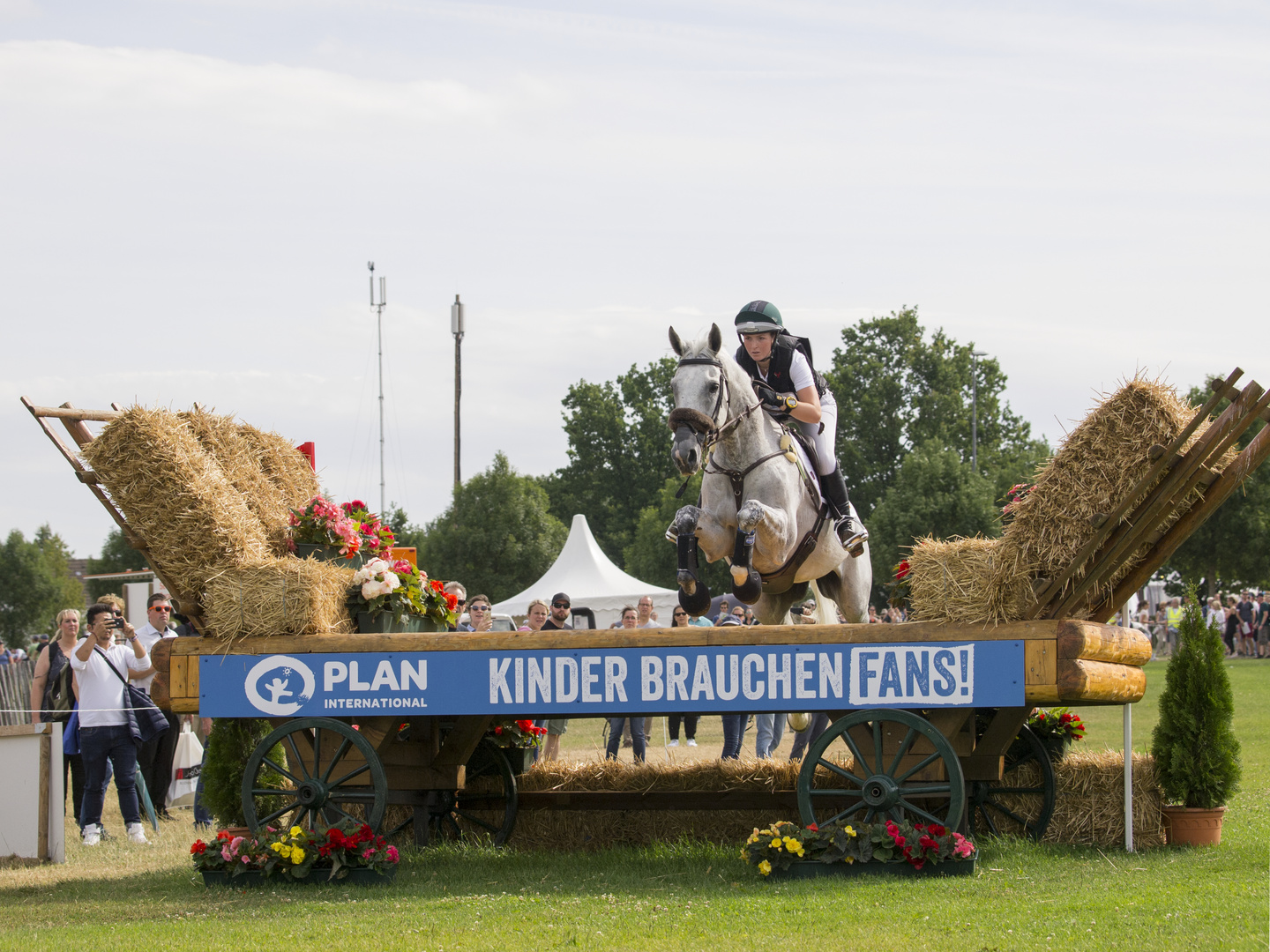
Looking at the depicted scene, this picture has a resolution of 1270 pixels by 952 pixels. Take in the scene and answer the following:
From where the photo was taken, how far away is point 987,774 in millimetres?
7492

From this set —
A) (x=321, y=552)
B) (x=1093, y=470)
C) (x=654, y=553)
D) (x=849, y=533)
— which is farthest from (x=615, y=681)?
(x=654, y=553)

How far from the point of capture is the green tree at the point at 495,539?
1729 inches

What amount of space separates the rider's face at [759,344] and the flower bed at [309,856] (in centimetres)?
361

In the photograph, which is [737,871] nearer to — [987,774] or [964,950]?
[987,774]

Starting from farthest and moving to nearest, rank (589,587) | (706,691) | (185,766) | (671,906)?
(589,587) → (185,766) → (706,691) → (671,906)

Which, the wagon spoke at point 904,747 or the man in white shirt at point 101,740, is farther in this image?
the man in white shirt at point 101,740

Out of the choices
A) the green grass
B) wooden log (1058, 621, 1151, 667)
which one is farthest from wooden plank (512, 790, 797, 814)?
wooden log (1058, 621, 1151, 667)

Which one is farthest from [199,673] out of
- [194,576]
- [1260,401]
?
[1260,401]

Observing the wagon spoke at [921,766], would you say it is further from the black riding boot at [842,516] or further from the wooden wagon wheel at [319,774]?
the wooden wagon wheel at [319,774]

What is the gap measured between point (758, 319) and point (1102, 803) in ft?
11.6

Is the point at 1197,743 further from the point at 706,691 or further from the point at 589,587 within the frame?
the point at 589,587

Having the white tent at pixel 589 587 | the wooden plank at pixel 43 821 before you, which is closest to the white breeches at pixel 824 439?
the wooden plank at pixel 43 821

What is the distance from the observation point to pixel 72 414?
7758 millimetres

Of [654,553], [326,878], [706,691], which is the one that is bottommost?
[326,878]
